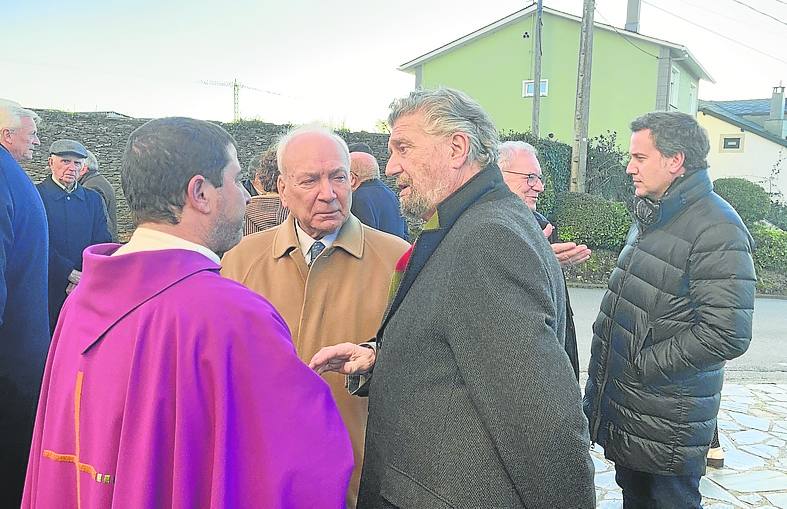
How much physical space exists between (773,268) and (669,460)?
45.5 ft

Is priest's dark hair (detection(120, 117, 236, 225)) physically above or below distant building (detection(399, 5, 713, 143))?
below

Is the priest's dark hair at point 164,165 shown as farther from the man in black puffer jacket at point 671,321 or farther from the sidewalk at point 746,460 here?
the sidewalk at point 746,460

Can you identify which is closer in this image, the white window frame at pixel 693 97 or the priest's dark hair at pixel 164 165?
the priest's dark hair at pixel 164 165

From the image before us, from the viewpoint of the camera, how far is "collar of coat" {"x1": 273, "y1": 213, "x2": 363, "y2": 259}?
2.57m

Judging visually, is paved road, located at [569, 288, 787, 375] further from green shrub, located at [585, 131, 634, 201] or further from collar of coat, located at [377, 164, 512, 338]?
green shrub, located at [585, 131, 634, 201]

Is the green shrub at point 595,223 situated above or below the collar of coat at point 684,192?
below

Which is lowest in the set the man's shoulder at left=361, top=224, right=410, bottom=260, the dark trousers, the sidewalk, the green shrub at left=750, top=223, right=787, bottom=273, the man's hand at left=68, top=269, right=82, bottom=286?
the sidewalk

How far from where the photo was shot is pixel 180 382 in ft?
4.44

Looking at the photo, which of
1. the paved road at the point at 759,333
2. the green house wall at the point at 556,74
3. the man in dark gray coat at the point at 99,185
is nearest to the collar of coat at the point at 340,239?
the man in dark gray coat at the point at 99,185

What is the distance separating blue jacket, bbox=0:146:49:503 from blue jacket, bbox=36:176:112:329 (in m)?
1.98

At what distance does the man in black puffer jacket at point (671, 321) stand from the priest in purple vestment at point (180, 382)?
185 cm

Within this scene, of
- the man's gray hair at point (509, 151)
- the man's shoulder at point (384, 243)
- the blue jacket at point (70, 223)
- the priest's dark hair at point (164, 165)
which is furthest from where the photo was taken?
the blue jacket at point (70, 223)

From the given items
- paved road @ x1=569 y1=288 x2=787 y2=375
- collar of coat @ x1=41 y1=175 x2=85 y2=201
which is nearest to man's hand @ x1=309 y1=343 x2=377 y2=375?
collar of coat @ x1=41 y1=175 x2=85 y2=201

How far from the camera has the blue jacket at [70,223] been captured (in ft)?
17.1
